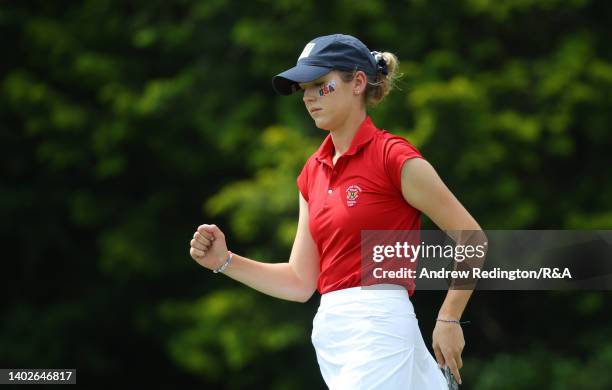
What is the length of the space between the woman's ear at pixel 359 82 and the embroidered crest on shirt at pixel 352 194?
0.91ft

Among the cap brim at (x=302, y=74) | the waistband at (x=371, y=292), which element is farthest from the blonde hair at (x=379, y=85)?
the waistband at (x=371, y=292)

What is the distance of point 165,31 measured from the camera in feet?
29.9

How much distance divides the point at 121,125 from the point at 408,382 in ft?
22.2

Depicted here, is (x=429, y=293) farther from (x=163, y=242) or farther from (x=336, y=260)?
(x=336, y=260)

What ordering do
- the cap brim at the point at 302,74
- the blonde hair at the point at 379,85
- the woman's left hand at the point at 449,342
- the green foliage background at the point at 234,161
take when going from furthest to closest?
the green foliage background at the point at 234,161 < the blonde hair at the point at 379,85 < the cap brim at the point at 302,74 < the woman's left hand at the point at 449,342

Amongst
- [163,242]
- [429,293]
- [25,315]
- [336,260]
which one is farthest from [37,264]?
[336,260]

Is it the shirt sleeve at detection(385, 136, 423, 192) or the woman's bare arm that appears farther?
the woman's bare arm

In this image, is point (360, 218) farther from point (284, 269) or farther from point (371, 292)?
point (284, 269)

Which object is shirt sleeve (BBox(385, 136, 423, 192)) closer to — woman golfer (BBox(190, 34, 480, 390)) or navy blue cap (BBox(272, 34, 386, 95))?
woman golfer (BBox(190, 34, 480, 390))

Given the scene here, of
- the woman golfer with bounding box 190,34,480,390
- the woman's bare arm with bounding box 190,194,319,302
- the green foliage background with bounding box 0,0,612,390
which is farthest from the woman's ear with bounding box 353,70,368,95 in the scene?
the green foliage background with bounding box 0,0,612,390

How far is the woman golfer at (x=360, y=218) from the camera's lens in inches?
110

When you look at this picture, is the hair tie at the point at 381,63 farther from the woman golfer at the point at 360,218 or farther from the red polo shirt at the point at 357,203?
the red polo shirt at the point at 357,203

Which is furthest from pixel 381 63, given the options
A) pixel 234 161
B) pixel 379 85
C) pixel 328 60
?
pixel 234 161

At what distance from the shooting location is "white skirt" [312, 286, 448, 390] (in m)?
2.80
